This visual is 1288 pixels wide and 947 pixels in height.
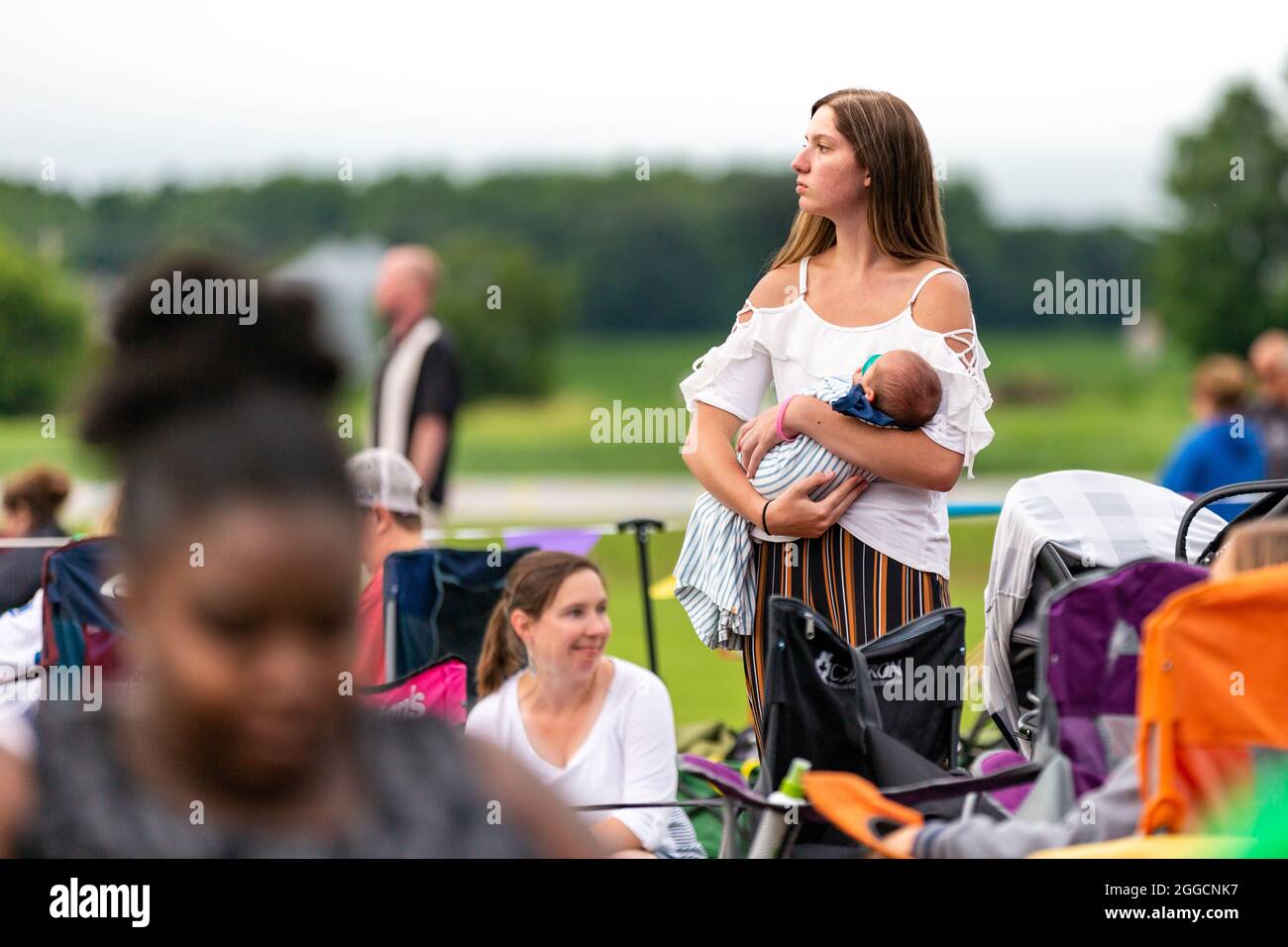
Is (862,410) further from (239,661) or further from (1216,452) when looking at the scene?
(1216,452)

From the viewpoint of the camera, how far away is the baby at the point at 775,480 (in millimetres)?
3068

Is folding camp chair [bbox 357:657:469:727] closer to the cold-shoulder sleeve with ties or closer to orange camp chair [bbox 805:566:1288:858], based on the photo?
the cold-shoulder sleeve with ties

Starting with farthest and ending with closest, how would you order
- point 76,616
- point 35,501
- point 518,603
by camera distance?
point 35,501, point 76,616, point 518,603

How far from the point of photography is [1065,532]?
3500mm

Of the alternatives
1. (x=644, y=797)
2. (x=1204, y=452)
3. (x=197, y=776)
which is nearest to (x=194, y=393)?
(x=197, y=776)

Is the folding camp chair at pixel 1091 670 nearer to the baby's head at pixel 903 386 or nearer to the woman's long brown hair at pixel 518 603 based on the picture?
the baby's head at pixel 903 386

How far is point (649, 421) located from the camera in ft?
13.8

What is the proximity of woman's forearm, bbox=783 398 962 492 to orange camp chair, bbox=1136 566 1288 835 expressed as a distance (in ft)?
3.13

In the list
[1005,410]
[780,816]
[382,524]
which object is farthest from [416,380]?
[1005,410]

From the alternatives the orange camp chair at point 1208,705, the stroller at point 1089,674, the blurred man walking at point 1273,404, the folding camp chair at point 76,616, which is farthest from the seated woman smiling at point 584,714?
the blurred man walking at point 1273,404

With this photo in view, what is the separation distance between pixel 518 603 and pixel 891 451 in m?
1.00
